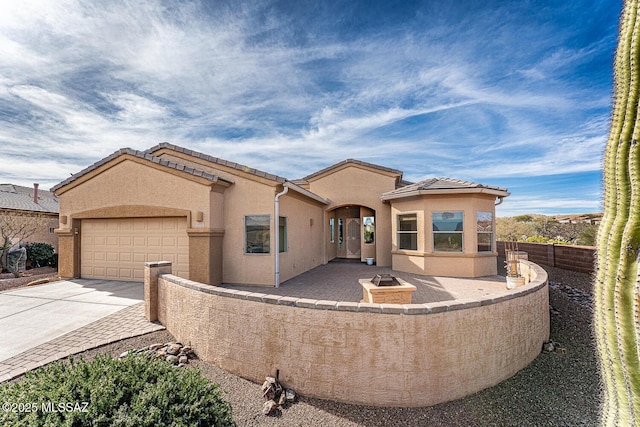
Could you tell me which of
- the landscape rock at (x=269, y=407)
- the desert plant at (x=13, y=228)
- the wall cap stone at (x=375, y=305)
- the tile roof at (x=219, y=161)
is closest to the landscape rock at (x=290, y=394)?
the landscape rock at (x=269, y=407)

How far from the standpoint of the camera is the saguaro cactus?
6.93ft

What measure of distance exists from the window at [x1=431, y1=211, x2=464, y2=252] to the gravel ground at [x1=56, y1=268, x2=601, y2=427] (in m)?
5.45

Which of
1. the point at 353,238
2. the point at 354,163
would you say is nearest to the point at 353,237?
the point at 353,238

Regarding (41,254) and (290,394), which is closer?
(290,394)

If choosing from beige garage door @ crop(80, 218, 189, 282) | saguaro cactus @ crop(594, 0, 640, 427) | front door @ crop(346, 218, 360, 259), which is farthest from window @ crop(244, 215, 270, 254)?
A: front door @ crop(346, 218, 360, 259)

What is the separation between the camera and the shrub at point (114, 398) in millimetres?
2297

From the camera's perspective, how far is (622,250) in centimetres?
220

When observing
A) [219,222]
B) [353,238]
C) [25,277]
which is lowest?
[25,277]

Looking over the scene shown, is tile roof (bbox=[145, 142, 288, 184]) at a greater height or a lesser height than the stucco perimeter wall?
greater

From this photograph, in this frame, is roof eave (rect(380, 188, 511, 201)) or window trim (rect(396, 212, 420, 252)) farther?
window trim (rect(396, 212, 420, 252))

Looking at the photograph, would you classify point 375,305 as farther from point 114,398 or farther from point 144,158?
point 144,158

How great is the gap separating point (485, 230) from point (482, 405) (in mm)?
8556

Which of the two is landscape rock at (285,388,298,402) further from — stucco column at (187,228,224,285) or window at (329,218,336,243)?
window at (329,218,336,243)

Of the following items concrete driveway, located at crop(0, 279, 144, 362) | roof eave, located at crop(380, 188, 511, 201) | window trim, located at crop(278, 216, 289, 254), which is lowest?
concrete driveway, located at crop(0, 279, 144, 362)
